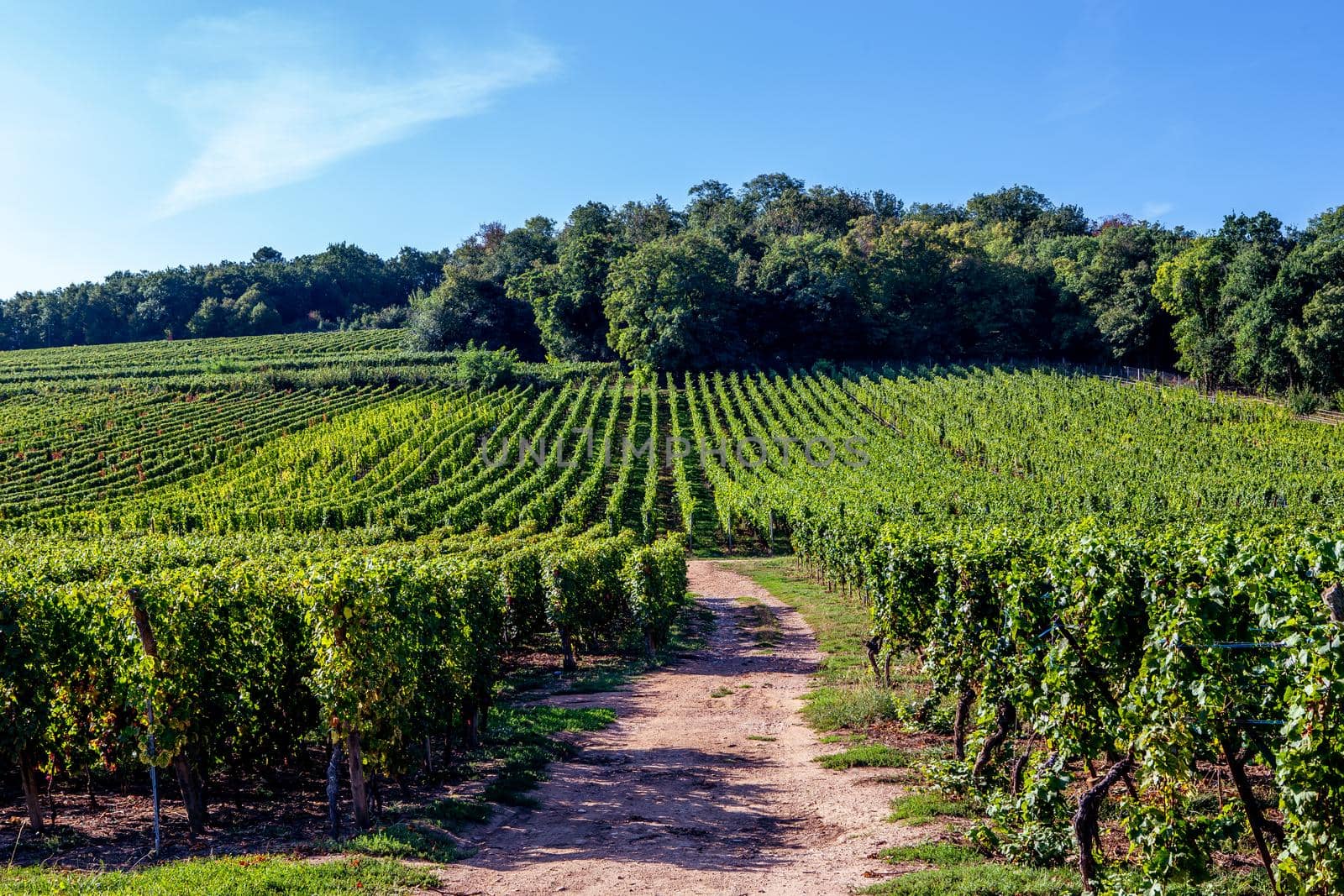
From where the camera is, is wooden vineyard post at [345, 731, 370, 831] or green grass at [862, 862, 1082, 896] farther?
wooden vineyard post at [345, 731, 370, 831]

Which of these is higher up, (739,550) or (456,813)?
(456,813)

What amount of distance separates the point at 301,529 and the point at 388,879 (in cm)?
3407

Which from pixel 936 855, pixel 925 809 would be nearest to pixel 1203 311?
pixel 925 809

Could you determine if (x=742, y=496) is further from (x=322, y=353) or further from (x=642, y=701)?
(x=322, y=353)

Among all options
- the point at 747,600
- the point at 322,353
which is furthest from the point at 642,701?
the point at 322,353

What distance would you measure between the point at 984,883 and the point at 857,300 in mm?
75302

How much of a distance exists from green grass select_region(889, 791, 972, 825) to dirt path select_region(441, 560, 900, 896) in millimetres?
232

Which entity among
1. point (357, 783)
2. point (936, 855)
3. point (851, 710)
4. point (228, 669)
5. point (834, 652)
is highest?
point (228, 669)

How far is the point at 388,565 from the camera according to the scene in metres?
9.96

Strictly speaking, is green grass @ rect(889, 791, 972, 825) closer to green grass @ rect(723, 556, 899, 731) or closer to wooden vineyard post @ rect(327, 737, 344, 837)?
green grass @ rect(723, 556, 899, 731)

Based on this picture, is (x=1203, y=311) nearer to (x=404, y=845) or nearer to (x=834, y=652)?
(x=834, y=652)

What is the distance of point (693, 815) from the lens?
31.4 ft

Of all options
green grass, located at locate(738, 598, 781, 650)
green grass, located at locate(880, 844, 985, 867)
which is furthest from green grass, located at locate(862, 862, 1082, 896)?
green grass, located at locate(738, 598, 781, 650)

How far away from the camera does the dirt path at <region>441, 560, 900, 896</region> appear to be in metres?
7.83
